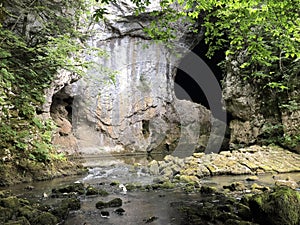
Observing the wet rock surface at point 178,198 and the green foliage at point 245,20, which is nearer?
the wet rock surface at point 178,198

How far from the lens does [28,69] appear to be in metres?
6.59

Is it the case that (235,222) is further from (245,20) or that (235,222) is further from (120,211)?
(245,20)

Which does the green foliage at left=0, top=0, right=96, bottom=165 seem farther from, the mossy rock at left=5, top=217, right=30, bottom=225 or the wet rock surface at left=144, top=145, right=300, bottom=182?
the wet rock surface at left=144, top=145, right=300, bottom=182

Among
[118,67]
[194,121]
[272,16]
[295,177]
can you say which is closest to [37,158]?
[272,16]

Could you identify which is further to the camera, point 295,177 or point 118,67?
point 118,67

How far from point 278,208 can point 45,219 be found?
131 inches

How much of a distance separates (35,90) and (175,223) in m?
7.70

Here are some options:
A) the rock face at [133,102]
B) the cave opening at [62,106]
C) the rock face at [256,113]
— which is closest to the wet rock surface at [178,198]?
the rock face at [256,113]

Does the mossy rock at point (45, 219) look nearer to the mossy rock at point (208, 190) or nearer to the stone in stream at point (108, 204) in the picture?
the stone in stream at point (108, 204)

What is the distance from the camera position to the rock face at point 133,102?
59.8 feet

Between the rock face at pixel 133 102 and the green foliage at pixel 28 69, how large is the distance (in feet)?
22.8

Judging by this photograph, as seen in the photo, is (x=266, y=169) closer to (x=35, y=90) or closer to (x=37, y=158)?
(x=37, y=158)

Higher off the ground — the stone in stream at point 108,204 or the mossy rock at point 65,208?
the mossy rock at point 65,208

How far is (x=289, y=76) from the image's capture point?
11.9 metres
